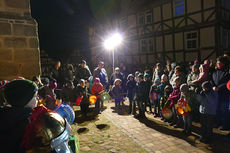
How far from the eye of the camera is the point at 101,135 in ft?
16.3

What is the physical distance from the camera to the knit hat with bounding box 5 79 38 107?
5.77 feet

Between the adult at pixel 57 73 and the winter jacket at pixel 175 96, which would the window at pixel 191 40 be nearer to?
the winter jacket at pixel 175 96

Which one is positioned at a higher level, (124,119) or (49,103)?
(49,103)

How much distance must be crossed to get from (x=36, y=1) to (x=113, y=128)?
1272 centimetres

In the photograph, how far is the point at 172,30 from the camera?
14.8 metres

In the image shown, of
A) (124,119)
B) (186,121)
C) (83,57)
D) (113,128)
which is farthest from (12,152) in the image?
(83,57)

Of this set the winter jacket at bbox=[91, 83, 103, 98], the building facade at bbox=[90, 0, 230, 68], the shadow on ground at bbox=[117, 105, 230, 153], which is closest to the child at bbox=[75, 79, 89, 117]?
the winter jacket at bbox=[91, 83, 103, 98]

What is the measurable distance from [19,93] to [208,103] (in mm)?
4399

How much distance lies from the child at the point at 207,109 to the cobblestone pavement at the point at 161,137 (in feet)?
0.88

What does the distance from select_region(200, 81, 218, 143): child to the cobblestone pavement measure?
0.27m

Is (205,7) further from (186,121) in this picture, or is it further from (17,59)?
(17,59)

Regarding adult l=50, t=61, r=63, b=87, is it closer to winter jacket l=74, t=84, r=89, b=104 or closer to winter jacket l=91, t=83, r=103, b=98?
winter jacket l=74, t=84, r=89, b=104

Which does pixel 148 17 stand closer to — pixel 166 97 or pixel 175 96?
pixel 166 97

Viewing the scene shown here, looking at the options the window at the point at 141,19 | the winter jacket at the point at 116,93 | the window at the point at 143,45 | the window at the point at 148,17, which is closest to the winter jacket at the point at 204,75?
the winter jacket at the point at 116,93
